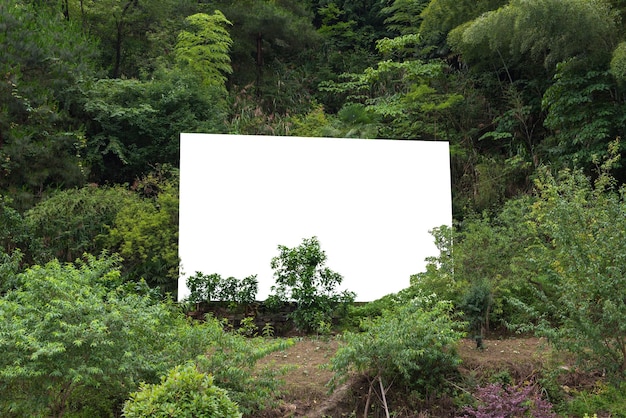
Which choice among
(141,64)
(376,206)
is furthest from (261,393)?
(141,64)

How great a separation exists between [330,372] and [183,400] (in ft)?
8.23

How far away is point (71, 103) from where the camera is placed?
531 inches

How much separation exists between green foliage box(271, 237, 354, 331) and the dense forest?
31cm

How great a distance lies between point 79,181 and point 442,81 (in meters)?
9.45

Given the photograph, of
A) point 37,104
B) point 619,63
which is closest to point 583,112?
point 619,63

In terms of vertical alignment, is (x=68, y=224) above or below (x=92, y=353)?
above

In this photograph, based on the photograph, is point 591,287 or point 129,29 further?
point 129,29

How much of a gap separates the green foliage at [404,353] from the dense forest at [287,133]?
117 millimetres

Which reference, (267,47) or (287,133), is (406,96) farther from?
(267,47)

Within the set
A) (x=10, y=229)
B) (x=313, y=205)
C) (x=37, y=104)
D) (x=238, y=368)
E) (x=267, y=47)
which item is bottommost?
(x=238, y=368)

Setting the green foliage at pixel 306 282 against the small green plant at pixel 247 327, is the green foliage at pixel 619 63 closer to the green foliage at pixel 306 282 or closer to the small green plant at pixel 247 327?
the green foliage at pixel 306 282

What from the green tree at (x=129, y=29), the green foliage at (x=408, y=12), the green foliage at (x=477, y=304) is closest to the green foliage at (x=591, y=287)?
the green foliage at (x=477, y=304)

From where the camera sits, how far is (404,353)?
5941mm

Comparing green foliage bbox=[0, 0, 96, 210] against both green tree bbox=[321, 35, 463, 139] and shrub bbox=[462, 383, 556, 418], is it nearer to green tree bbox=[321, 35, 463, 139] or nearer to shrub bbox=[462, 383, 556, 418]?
green tree bbox=[321, 35, 463, 139]
